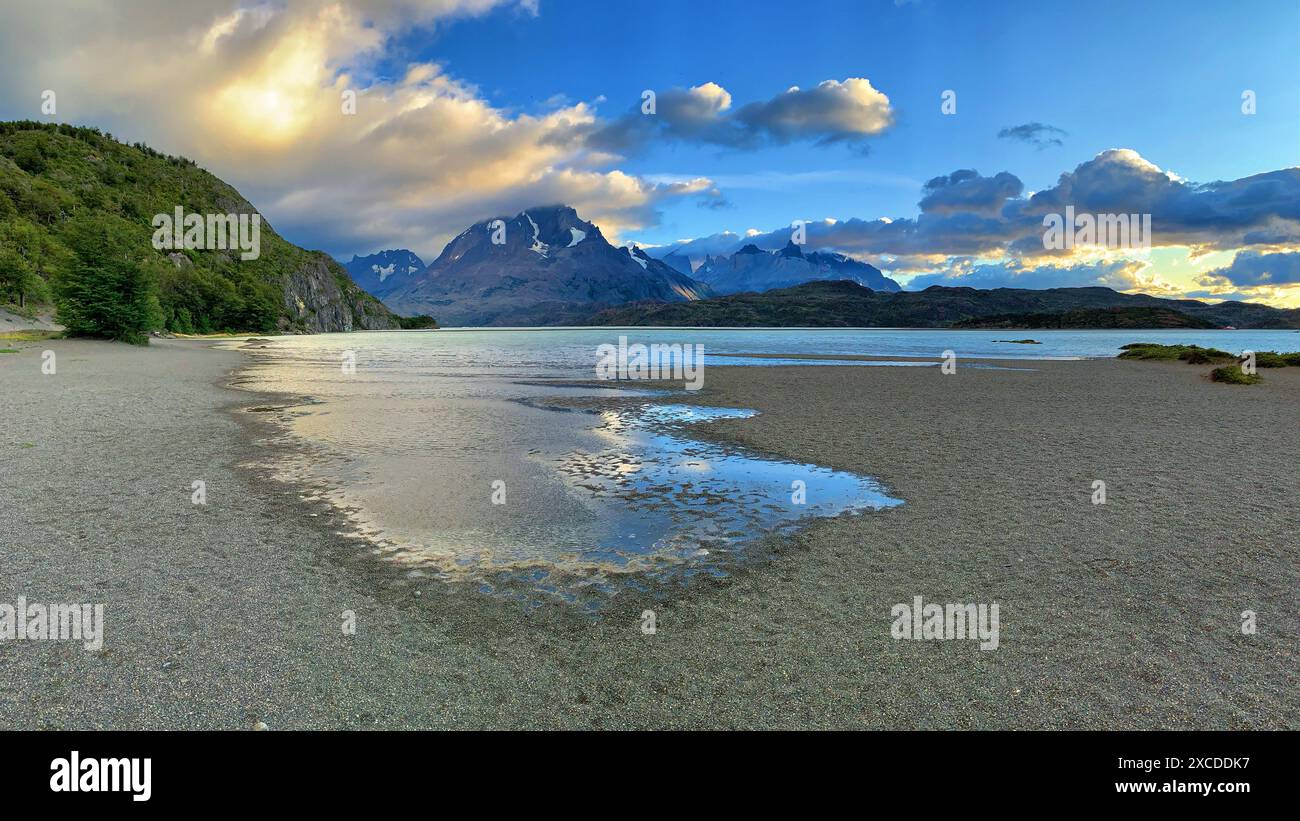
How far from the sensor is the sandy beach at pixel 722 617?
6.19 metres

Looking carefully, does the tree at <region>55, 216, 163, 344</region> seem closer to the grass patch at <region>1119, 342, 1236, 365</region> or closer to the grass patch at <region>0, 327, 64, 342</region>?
the grass patch at <region>0, 327, 64, 342</region>

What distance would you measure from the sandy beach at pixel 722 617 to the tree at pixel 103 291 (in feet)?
207

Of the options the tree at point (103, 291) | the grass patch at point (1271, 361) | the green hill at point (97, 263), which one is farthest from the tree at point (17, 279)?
the grass patch at point (1271, 361)

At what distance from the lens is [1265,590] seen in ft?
30.2

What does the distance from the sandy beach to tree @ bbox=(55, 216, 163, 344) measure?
63.0m

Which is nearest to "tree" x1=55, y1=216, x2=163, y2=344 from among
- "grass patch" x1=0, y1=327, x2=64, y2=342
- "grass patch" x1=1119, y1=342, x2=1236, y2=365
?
"grass patch" x1=0, y1=327, x2=64, y2=342

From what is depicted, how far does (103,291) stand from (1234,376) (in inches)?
3973

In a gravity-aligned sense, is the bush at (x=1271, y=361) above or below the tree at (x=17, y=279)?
below
